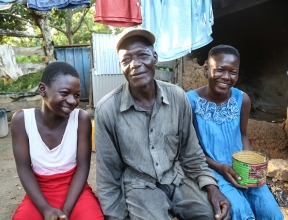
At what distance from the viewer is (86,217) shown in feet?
4.95

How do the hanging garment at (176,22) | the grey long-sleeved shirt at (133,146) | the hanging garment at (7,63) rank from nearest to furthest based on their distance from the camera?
the grey long-sleeved shirt at (133,146)
the hanging garment at (176,22)
the hanging garment at (7,63)

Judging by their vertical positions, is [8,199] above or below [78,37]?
below

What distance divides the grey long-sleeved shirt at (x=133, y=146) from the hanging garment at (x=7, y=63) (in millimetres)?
4390

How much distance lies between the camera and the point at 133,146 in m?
1.61

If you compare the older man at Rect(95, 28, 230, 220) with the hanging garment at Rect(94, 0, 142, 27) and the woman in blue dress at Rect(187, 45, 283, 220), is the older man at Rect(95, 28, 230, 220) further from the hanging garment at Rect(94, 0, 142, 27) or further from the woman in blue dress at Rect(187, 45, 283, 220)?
the hanging garment at Rect(94, 0, 142, 27)

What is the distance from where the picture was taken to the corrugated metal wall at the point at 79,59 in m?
7.96

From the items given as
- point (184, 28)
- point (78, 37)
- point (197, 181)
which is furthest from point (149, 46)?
point (78, 37)

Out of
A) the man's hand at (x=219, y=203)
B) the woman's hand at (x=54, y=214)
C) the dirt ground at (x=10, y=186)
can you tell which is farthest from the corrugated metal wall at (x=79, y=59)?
the man's hand at (x=219, y=203)

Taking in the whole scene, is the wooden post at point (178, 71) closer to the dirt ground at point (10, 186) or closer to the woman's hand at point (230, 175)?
the dirt ground at point (10, 186)

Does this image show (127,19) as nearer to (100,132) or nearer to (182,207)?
(100,132)

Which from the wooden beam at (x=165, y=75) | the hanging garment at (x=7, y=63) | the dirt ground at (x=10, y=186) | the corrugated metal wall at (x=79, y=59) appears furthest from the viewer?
the corrugated metal wall at (x=79, y=59)

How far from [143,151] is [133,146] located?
67 mm

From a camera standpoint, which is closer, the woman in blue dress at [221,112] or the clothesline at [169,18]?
the woman in blue dress at [221,112]

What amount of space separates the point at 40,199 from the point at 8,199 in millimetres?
1664
